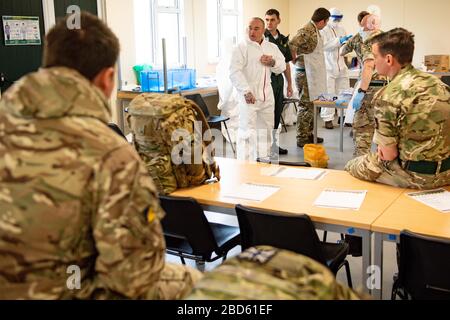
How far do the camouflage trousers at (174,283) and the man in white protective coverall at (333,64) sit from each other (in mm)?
6558

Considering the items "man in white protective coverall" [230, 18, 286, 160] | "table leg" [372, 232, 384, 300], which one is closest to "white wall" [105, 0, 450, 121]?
"man in white protective coverall" [230, 18, 286, 160]

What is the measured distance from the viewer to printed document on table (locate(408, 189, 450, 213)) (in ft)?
7.47

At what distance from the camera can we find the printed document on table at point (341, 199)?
2.34 metres

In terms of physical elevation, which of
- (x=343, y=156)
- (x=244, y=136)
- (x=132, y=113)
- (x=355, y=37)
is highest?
(x=355, y=37)

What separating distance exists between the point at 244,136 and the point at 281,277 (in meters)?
4.07

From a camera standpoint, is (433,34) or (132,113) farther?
(433,34)

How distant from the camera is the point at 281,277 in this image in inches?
46.0

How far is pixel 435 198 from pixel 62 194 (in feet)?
5.83

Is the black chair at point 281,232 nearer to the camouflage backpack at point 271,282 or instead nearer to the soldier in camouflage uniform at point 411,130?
the soldier in camouflage uniform at point 411,130

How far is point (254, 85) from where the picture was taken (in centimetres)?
516

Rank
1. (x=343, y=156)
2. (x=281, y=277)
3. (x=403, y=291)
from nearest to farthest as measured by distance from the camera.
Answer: (x=281, y=277) < (x=403, y=291) < (x=343, y=156)

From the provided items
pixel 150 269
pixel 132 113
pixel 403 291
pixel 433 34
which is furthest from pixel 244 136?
pixel 433 34

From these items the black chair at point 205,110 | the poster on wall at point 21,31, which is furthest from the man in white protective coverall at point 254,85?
the poster on wall at point 21,31
